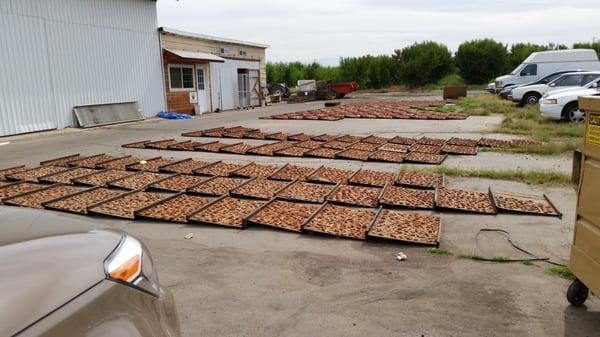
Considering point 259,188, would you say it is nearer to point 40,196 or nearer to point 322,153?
point 40,196

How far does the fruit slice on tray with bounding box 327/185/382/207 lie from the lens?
6605mm

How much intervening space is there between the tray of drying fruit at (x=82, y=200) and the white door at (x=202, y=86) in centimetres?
1901

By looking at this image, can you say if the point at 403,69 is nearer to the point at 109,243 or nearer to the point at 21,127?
the point at 21,127

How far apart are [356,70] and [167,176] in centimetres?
5056

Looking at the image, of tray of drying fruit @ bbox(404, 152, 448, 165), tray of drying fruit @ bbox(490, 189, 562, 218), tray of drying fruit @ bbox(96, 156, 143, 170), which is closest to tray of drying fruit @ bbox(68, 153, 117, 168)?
tray of drying fruit @ bbox(96, 156, 143, 170)

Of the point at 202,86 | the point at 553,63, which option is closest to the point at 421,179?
the point at 202,86

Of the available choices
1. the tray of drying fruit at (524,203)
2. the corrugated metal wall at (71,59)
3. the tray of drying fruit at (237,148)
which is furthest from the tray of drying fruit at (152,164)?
the corrugated metal wall at (71,59)

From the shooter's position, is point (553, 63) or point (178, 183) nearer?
point (178, 183)

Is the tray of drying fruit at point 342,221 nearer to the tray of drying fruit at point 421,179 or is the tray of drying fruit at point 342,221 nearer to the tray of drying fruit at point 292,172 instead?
the tray of drying fruit at point 421,179

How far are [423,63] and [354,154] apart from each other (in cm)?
4570

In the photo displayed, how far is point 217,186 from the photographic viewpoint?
758cm

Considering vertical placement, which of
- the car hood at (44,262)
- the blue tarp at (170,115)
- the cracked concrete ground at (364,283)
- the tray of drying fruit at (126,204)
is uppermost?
the car hood at (44,262)

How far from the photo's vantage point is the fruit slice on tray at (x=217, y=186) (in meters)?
7.19

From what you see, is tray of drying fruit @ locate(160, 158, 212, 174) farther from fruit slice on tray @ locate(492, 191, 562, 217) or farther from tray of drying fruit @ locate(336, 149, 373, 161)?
fruit slice on tray @ locate(492, 191, 562, 217)
